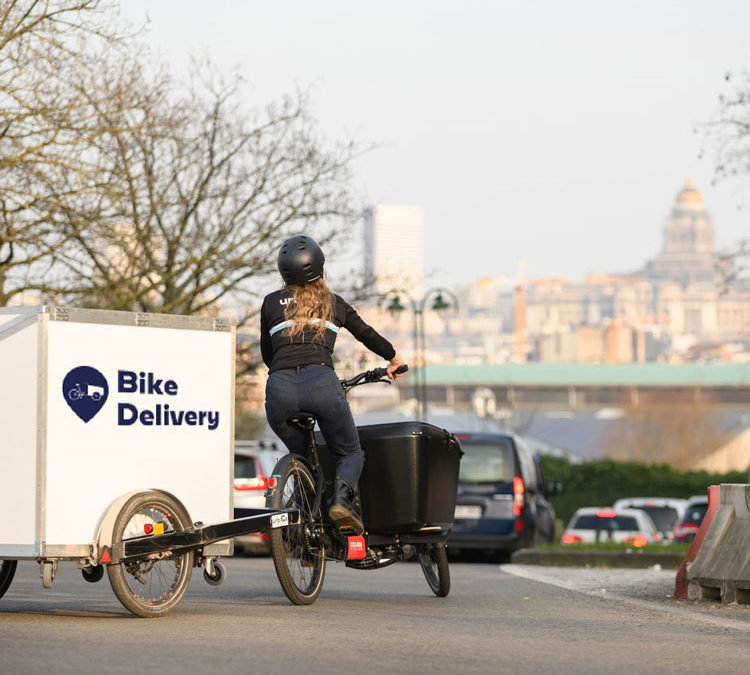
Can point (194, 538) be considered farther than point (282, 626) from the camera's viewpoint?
Yes

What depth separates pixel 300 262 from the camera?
9781 mm

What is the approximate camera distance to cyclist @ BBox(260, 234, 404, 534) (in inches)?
381

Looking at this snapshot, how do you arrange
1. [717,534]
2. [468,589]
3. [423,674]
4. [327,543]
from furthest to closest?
[468,589]
[717,534]
[327,543]
[423,674]

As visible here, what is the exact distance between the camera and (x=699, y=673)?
23.1 feet

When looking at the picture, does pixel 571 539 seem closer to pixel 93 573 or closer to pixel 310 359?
pixel 310 359

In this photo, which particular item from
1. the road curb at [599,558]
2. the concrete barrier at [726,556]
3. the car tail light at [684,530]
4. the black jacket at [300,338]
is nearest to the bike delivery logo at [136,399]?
the black jacket at [300,338]

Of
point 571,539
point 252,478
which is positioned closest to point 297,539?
point 252,478

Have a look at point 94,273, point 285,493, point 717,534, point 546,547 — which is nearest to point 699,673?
point 285,493

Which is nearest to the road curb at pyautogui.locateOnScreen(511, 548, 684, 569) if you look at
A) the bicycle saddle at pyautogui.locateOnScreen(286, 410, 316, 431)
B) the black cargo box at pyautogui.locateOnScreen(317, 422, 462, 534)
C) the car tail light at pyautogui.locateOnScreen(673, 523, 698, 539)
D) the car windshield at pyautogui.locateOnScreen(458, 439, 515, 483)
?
the car windshield at pyautogui.locateOnScreen(458, 439, 515, 483)

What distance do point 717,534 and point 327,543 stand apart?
3.19 metres

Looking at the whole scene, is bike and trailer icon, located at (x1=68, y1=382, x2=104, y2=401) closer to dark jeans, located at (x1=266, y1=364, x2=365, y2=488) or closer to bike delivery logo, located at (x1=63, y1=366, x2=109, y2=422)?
bike delivery logo, located at (x1=63, y1=366, x2=109, y2=422)

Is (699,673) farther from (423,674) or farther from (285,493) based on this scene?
(285,493)

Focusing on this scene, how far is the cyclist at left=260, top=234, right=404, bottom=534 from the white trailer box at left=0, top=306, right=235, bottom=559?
28cm

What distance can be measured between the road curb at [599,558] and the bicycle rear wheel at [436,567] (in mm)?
8139
